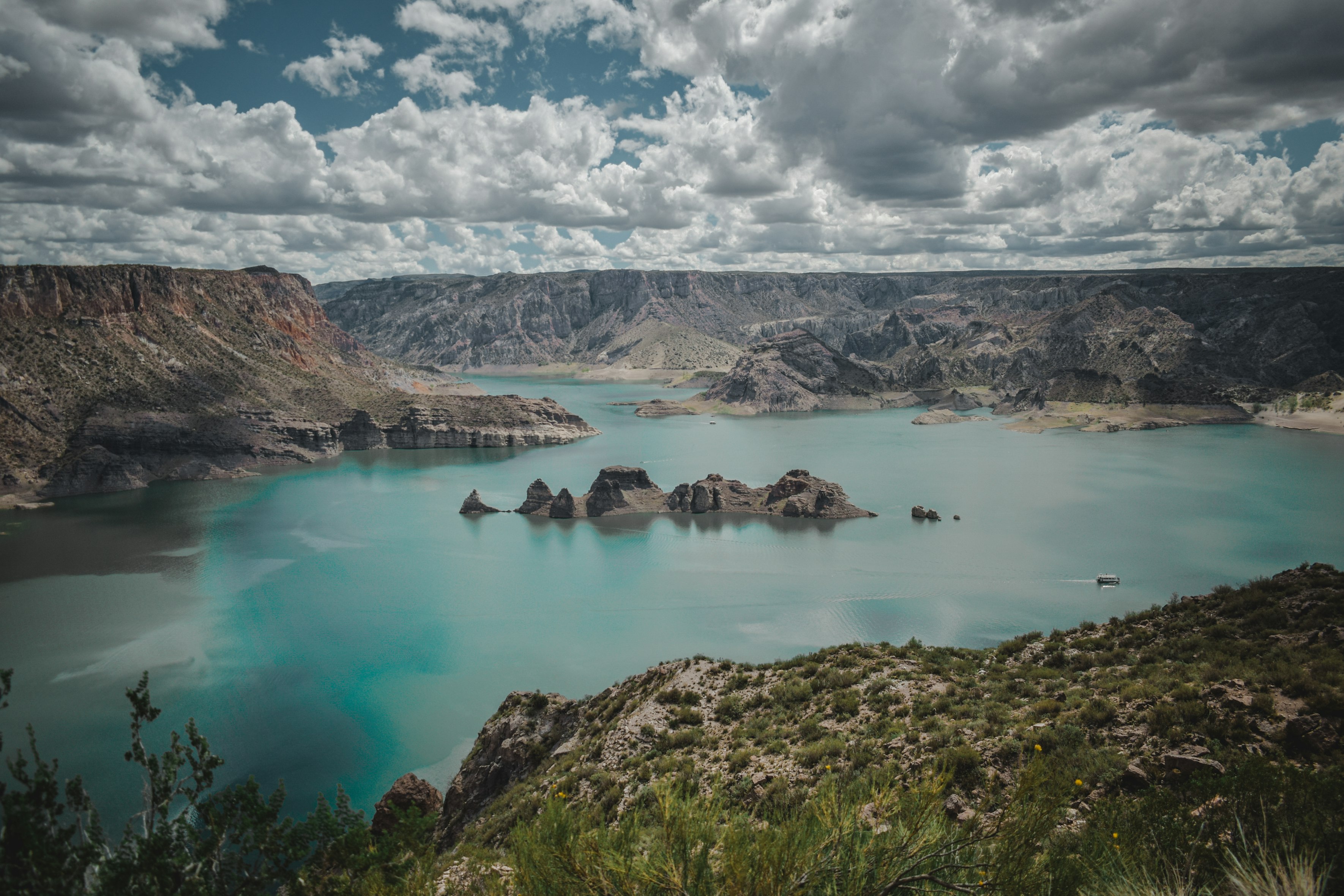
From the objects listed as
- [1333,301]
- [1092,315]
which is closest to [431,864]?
[1092,315]

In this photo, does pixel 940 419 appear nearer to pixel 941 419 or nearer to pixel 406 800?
pixel 941 419

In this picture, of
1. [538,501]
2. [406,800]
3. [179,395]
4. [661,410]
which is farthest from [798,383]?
[406,800]

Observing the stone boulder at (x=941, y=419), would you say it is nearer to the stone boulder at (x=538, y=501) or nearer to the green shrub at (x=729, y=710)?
the stone boulder at (x=538, y=501)

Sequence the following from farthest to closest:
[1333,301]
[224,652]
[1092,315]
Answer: [1092,315], [1333,301], [224,652]

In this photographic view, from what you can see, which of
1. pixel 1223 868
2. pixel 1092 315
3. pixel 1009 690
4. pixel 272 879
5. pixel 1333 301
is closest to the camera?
pixel 1223 868

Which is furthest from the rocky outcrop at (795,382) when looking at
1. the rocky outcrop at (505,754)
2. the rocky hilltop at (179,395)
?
the rocky outcrop at (505,754)

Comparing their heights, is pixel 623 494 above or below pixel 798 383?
below

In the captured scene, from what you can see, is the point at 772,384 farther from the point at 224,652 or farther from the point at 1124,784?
the point at 1124,784
